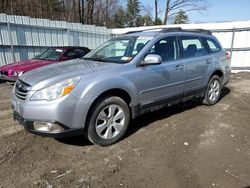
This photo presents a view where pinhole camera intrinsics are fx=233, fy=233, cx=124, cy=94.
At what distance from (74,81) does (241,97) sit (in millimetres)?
5577

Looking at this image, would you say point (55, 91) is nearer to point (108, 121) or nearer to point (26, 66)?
point (108, 121)

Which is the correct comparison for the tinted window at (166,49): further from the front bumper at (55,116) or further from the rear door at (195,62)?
the front bumper at (55,116)

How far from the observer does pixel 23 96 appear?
340cm

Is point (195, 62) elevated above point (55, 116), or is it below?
above

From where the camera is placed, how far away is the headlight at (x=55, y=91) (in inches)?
125

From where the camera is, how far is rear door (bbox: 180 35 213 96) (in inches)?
192

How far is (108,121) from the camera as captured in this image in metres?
3.71

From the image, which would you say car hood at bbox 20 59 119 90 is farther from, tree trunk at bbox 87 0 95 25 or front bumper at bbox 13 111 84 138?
tree trunk at bbox 87 0 95 25

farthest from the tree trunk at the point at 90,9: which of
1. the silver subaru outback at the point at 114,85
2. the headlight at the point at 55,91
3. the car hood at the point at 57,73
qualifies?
the headlight at the point at 55,91

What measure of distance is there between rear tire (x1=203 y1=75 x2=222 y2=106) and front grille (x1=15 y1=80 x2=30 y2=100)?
4.10m

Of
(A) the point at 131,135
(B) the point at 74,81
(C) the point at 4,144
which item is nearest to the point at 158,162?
(A) the point at 131,135

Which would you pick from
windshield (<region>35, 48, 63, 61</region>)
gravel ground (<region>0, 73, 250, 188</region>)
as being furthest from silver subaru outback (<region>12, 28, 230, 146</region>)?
windshield (<region>35, 48, 63, 61</region>)

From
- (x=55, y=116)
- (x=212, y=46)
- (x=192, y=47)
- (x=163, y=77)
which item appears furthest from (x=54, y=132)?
(x=212, y=46)

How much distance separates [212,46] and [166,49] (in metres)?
1.83
